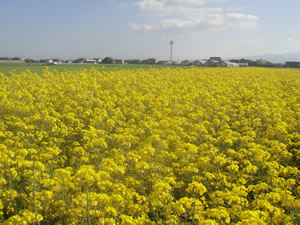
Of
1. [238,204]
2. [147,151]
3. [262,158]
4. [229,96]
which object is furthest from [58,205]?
[229,96]

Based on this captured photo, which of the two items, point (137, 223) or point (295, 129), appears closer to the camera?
point (137, 223)

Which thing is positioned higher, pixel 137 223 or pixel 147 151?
pixel 147 151

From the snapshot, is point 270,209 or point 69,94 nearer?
point 270,209

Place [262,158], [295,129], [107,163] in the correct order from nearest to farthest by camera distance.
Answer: [107,163], [262,158], [295,129]

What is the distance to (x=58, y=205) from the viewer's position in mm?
3912

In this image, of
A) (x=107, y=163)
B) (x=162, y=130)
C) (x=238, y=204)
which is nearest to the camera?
(x=238, y=204)

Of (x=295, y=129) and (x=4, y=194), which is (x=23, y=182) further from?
(x=295, y=129)

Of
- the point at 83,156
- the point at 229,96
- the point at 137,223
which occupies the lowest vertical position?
the point at 137,223

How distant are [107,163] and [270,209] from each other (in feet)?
8.11

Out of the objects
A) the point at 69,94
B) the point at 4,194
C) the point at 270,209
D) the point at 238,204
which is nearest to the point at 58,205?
the point at 4,194

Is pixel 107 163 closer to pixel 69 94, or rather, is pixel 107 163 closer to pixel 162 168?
pixel 162 168

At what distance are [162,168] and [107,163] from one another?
1.00 m

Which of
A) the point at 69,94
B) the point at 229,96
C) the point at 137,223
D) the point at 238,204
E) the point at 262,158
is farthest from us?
the point at 229,96

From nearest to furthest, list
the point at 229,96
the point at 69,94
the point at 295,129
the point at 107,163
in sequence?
1. the point at 107,163
2. the point at 295,129
3. the point at 69,94
4. the point at 229,96
